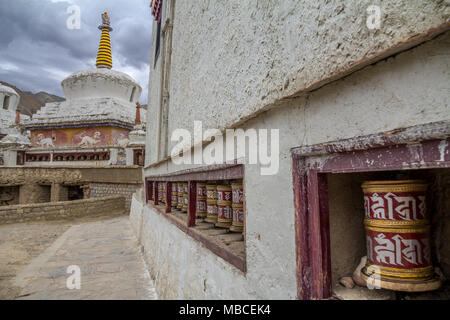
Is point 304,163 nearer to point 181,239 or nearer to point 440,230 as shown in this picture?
point 440,230

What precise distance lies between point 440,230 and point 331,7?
1.03 meters

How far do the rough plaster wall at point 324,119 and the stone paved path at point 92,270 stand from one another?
2.81 meters

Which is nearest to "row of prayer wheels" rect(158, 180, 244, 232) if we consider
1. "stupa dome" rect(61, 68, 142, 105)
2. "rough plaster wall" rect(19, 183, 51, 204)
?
"rough plaster wall" rect(19, 183, 51, 204)

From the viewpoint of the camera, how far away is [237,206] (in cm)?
206

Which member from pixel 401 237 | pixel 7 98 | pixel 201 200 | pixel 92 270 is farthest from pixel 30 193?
pixel 7 98

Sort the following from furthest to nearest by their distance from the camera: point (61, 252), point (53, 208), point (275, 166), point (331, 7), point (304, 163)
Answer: point (53, 208)
point (61, 252)
point (275, 166)
point (304, 163)
point (331, 7)

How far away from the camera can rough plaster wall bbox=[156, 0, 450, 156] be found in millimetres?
707

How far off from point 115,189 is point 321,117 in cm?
1294

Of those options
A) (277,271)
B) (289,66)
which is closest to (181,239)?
(277,271)

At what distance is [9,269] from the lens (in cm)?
463

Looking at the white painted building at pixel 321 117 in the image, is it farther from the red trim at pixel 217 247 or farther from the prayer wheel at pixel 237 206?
the prayer wheel at pixel 237 206

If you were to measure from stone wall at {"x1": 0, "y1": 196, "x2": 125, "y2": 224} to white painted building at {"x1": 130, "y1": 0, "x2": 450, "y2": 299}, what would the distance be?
9.74m

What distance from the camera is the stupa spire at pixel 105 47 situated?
22891 millimetres

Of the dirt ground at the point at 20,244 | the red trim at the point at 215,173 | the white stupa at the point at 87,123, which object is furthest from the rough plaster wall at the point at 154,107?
the white stupa at the point at 87,123
